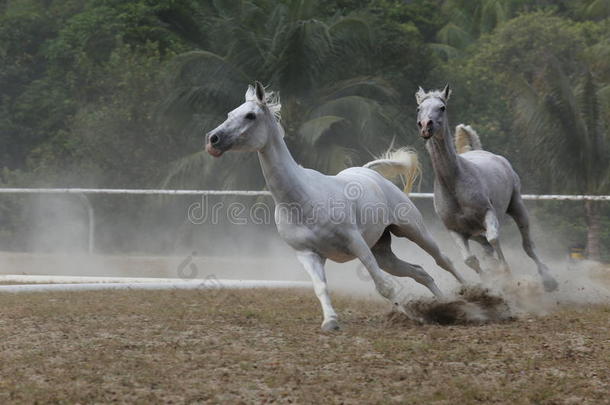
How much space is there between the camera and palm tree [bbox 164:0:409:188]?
21.5 m

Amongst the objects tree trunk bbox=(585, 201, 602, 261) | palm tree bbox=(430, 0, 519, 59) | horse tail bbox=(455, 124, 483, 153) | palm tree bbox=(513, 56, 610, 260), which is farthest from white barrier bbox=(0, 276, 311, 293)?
palm tree bbox=(430, 0, 519, 59)

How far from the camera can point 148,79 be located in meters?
26.5

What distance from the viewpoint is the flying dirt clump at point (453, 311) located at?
316 inches

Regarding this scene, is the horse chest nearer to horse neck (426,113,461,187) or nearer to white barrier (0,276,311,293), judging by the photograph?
horse neck (426,113,461,187)

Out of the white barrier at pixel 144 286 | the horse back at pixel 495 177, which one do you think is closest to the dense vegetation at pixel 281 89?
the white barrier at pixel 144 286

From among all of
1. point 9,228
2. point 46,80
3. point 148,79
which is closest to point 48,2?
point 46,80

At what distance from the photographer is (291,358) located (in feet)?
21.2

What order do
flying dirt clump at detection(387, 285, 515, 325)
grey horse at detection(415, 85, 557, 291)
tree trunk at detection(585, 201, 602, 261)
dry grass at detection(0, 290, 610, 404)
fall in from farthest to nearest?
tree trunk at detection(585, 201, 602, 261) < grey horse at detection(415, 85, 557, 291) < flying dirt clump at detection(387, 285, 515, 325) < dry grass at detection(0, 290, 610, 404)

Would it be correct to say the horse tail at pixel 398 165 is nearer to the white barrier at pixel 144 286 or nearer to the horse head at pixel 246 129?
the horse head at pixel 246 129

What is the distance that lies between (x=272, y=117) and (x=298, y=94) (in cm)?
1447

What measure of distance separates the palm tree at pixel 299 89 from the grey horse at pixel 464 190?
10.4m

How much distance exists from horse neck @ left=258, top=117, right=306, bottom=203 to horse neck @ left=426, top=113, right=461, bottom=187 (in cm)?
230

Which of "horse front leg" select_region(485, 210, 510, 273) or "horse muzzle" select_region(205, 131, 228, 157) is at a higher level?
"horse muzzle" select_region(205, 131, 228, 157)

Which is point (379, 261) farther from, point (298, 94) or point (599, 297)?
point (298, 94)
